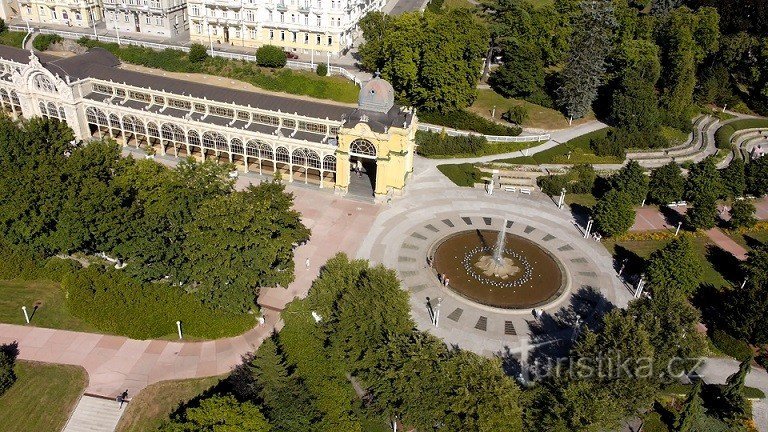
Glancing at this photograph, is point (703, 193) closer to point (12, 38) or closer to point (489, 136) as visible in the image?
point (489, 136)

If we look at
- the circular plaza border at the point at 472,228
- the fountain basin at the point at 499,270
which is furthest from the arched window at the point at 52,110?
the fountain basin at the point at 499,270

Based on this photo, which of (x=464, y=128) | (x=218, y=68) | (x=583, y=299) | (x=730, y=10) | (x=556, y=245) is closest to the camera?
(x=583, y=299)

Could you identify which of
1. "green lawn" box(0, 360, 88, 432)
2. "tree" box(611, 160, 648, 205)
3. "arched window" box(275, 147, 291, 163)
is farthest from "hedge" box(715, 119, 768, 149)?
"green lawn" box(0, 360, 88, 432)

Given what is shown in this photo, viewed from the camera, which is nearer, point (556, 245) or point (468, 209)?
point (556, 245)

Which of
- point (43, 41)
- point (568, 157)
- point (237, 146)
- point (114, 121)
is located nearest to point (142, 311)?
point (237, 146)

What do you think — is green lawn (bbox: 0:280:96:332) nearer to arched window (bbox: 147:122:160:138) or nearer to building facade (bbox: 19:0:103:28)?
arched window (bbox: 147:122:160:138)

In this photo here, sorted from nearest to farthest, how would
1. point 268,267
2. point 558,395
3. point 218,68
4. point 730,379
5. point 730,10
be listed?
point 558,395 < point 730,379 < point 268,267 < point 218,68 < point 730,10

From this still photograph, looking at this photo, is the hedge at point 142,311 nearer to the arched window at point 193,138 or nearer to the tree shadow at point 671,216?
the arched window at point 193,138

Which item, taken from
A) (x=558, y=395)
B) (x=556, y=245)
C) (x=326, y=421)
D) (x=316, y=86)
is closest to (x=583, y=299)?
(x=556, y=245)

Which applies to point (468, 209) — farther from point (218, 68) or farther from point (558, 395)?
point (218, 68)
